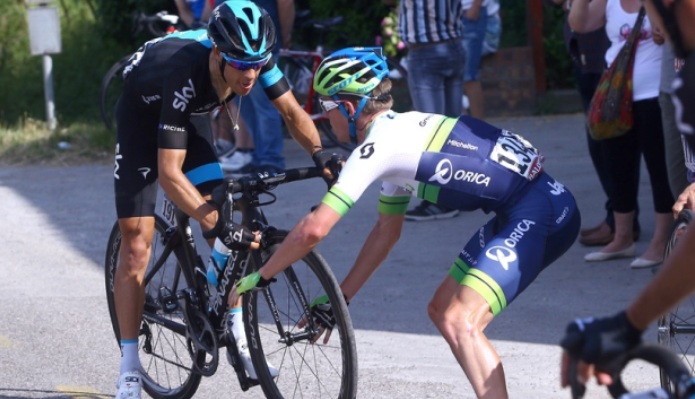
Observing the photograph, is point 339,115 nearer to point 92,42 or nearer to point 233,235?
point 233,235

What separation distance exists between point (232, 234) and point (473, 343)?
105 cm

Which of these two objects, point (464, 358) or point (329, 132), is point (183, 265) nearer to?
point (464, 358)

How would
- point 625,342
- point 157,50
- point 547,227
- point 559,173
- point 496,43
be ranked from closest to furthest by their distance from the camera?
point 625,342
point 547,227
point 157,50
point 559,173
point 496,43

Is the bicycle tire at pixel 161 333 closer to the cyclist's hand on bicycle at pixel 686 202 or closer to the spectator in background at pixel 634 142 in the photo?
the cyclist's hand on bicycle at pixel 686 202

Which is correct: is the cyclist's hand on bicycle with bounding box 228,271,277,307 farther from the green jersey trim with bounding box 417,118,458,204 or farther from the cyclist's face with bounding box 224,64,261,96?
the cyclist's face with bounding box 224,64,261,96

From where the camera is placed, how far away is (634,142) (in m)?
7.32

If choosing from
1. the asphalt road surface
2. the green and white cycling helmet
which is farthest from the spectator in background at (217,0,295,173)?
the green and white cycling helmet

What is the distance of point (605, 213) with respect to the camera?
856 cm

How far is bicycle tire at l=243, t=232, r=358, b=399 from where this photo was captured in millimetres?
4512

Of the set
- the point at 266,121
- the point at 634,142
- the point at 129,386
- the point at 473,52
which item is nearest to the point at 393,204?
the point at 129,386

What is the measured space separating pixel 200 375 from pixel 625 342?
9.50 feet

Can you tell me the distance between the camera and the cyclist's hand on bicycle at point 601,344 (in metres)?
2.62

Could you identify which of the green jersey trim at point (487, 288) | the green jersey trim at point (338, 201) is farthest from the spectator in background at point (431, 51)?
the green jersey trim at point (338, 201)

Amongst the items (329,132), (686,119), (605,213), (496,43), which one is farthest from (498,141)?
(496,43)
